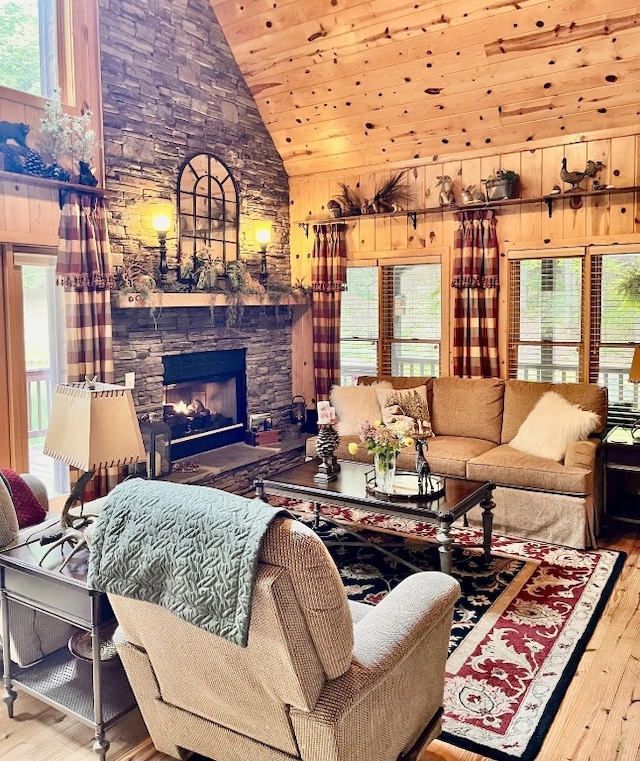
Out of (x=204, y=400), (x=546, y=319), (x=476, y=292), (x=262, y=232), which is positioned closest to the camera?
(x=546, y=319)

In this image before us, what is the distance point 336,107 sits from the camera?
20.3 feet

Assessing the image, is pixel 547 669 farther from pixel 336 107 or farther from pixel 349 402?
pixel 336 107

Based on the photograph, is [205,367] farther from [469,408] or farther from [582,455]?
[582,455]

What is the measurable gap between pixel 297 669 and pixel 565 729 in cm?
138

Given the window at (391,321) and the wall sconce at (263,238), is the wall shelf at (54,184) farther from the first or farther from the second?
the window at (391,321)

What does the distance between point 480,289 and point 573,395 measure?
51.6 inches

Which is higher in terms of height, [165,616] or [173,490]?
[173,490]

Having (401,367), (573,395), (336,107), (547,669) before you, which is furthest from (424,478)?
(336,107)

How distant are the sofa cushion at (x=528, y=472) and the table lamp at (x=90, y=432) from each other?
9.49 ft

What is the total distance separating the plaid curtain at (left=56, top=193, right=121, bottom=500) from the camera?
15.4 feet

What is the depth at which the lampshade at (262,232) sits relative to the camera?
661 cm

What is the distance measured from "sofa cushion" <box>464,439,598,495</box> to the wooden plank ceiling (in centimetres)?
262

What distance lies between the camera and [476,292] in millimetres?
6078

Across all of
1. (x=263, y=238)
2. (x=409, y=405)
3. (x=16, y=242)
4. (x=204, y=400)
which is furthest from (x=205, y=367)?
(x=16, y=242)
